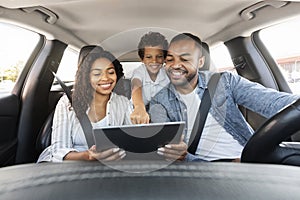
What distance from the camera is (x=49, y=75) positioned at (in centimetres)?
237

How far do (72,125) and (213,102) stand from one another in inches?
26.8

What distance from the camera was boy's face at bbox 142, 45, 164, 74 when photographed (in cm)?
160

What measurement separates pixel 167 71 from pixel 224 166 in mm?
1136

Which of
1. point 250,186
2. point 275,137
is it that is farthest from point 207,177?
point 275,137

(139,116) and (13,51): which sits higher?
(13,51)

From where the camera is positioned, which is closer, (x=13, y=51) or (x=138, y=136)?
(x=138, y=136)

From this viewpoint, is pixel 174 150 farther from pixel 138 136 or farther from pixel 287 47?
pixel 287 47

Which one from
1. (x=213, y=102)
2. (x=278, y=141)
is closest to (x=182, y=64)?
(x=213, y=102)

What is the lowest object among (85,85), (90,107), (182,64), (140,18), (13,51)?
(90,107)

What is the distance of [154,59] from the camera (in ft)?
5.32

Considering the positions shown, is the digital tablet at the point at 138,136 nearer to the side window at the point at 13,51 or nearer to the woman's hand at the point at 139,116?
the woman's hand at the point at 139,116

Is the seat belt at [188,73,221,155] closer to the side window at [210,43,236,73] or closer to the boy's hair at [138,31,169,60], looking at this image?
the boy's hair at [138,31,169,60]

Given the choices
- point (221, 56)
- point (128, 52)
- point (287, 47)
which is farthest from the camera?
point (221, 56)

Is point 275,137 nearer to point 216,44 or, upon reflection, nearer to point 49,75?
point 216,44
